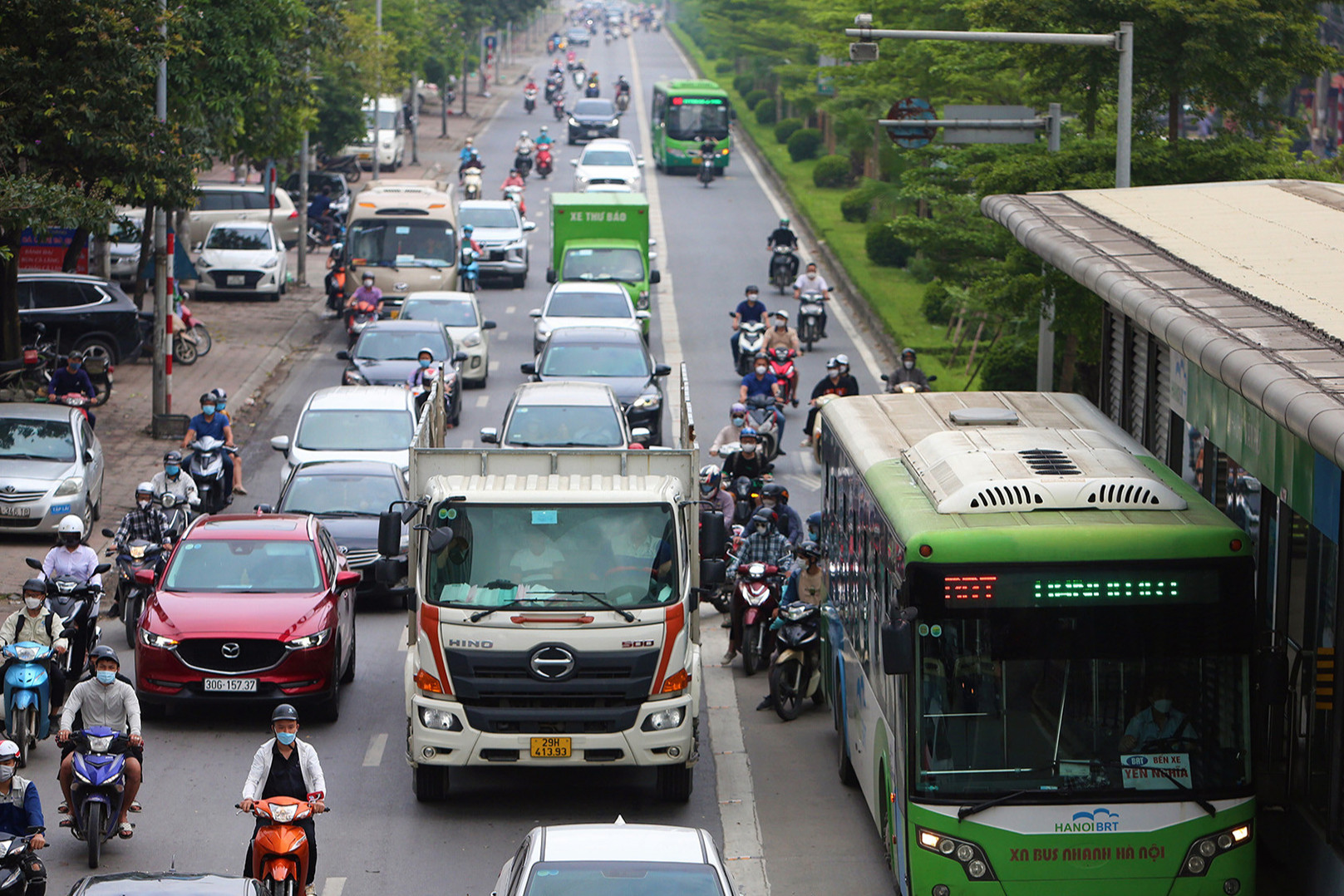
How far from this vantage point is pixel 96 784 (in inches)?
480

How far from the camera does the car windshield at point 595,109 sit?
76438 mm

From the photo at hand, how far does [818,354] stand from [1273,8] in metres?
15.0

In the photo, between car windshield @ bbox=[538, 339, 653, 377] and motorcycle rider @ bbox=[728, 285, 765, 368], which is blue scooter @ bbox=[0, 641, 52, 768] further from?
motorcycle rider @ bbox=[728, 285, 765, 368]

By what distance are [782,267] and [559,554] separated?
29.1 m

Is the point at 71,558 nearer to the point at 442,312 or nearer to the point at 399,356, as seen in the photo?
the point at 399,356

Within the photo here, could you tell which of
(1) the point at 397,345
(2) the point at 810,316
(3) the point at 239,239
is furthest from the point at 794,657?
(3) the point at 239,239

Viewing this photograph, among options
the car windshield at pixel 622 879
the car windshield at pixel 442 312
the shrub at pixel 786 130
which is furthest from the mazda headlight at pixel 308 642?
the shrub at pixel 786 130

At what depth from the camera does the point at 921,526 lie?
1044cm

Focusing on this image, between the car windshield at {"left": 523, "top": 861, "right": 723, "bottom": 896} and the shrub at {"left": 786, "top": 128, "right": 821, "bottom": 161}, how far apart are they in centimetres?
6059

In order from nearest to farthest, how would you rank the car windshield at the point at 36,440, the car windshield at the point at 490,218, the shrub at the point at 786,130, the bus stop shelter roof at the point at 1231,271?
the bus stop shelter roof at the point at 1231,271
the car windshield at the point at 36,440
the car windshield at the point at 490,218
the shrub at the point at 786,130

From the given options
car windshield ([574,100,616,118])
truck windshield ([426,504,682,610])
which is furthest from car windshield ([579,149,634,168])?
truck windshield ([426,504,682,610])

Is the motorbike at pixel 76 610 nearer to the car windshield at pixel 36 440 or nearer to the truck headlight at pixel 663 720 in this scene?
the truck headlight at pixel 663 720

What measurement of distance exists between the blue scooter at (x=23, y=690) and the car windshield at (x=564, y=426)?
298 inches

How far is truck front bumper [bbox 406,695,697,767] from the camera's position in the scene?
13.0 meters
